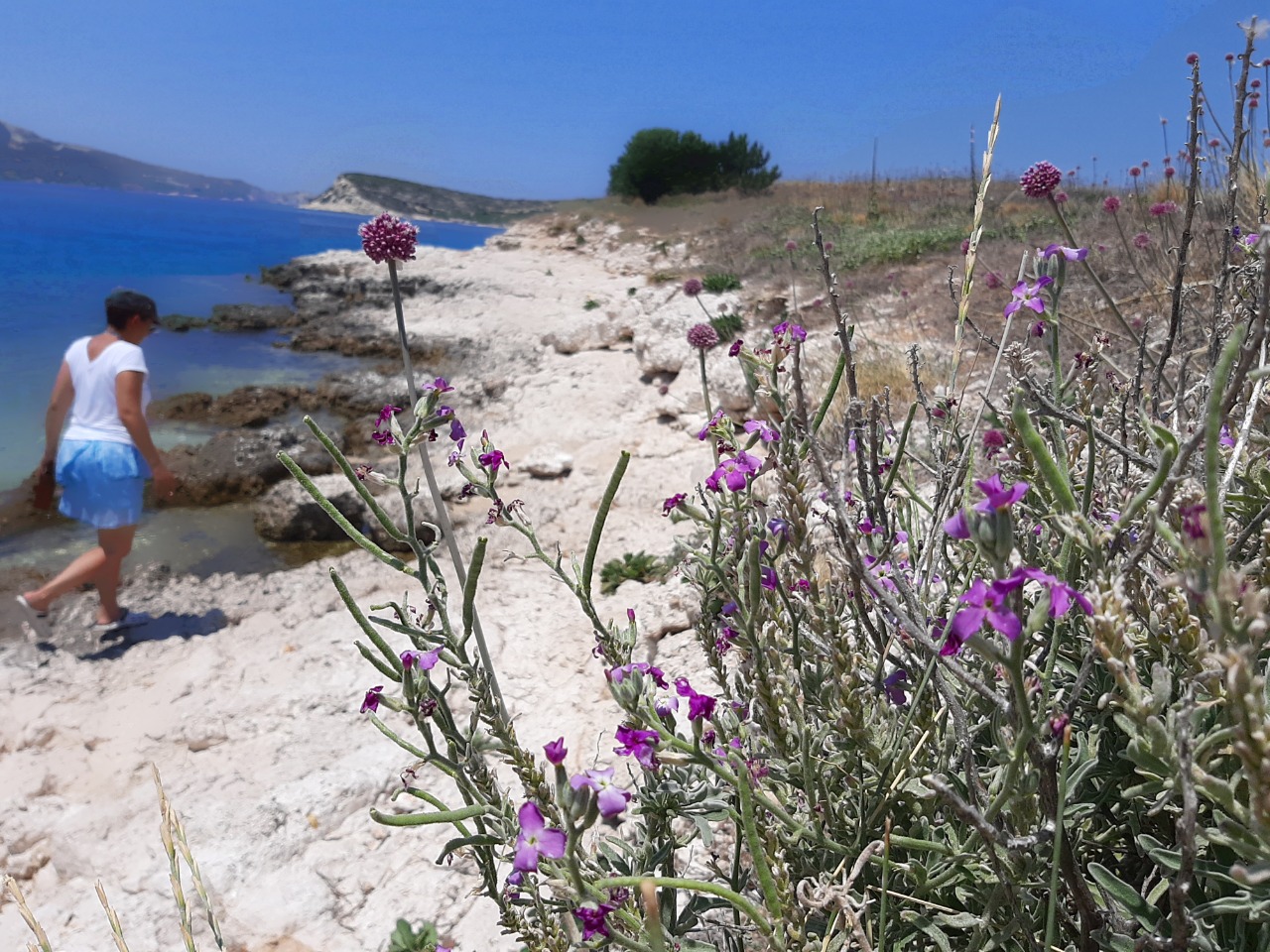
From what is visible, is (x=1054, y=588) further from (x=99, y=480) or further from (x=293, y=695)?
(x=99, y=480)

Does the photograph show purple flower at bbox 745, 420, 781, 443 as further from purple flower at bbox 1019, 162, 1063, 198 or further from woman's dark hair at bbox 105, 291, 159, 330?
woman's dark hair at bbox 105, 291, 159, 330

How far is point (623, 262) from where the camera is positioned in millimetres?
19938

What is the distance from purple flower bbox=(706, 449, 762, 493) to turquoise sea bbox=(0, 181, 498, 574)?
2.76 m

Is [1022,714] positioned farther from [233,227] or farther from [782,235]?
[233,227]

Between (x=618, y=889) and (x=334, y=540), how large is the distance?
17.3 feet

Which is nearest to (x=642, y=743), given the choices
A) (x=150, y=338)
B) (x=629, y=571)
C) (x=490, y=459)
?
(x=490, y=459)

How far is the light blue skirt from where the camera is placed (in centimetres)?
447

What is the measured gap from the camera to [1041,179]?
2.00 metres

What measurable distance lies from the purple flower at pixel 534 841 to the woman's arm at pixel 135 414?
448cm

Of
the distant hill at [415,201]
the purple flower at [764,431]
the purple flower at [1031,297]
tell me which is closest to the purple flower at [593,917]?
the purple flower at [764,431]

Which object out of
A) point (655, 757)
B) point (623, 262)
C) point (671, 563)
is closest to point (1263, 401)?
point (655, 757)

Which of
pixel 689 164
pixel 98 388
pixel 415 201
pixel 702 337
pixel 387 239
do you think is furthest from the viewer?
pixel 415 201

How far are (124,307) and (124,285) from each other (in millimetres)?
26110

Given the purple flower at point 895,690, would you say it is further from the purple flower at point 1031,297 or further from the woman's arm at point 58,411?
the woman's arm at point 58,411
